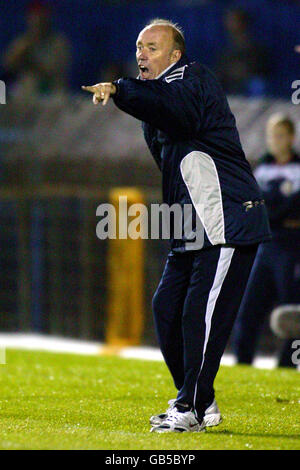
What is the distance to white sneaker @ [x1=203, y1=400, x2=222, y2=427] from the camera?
5832 millimetres

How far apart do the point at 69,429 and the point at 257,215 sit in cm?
131

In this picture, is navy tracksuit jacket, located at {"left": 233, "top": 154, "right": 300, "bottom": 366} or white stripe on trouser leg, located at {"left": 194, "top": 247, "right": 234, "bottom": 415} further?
navy tracksuit jacket, located at {"left": 233, "top": 154, "right": 300, "bottom": 366}

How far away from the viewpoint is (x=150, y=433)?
18.2 feet

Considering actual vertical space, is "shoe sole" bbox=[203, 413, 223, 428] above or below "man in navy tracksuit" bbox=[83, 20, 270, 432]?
below

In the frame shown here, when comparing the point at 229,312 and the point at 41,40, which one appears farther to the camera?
the point at 41,40

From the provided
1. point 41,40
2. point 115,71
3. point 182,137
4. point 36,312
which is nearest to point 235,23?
point 115,71

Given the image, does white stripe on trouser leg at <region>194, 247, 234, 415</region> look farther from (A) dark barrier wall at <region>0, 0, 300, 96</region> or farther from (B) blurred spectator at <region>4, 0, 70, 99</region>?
(B) blurred spectator at <region>4, 0, 70, 99</region>

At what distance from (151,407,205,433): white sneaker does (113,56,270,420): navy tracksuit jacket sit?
6 centimetres

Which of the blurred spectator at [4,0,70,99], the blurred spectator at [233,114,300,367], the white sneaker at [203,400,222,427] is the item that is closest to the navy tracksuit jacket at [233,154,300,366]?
the blurred spectator at [233,114,300,367]

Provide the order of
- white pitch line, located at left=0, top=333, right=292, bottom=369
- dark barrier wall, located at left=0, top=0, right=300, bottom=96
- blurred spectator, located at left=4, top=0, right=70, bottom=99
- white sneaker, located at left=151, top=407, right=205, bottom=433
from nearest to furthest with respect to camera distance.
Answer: white sneaker, located at left=151, top=407, right=205, bottom=433
white pitch line, located at left=0, top=333, right=292, bottom=369
dark barrier wall, located at left=0, top=0, right=300, bottom=96
blurred spectator, located at left=4, top=0, right=70, bottom=99

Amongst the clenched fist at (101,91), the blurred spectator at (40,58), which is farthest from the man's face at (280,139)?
the blurred spectator at (40,58)

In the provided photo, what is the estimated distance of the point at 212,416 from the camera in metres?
5.84

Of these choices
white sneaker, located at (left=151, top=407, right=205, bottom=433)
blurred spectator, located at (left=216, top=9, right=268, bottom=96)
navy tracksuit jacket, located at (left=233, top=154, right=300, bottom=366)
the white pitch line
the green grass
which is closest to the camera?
the green grass
